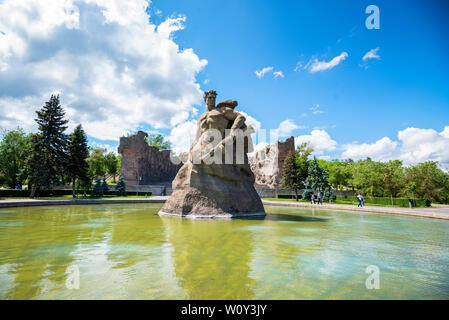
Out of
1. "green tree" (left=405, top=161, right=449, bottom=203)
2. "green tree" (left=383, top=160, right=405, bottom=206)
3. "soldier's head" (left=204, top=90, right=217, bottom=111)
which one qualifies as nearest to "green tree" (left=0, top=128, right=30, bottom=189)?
"soldier's head" (left=204, top=90, right=217, bottom=111)

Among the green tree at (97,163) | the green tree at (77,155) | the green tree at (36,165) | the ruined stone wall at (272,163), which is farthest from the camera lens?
the green tree at (97,163)

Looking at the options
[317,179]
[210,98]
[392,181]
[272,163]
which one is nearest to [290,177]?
[317,179]

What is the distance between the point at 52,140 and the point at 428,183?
5044 centimetres

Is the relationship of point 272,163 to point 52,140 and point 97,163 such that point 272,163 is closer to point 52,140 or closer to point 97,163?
point 52,140

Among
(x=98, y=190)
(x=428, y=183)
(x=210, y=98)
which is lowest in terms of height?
(x=98, y=190)

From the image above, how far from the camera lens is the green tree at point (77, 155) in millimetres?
30141

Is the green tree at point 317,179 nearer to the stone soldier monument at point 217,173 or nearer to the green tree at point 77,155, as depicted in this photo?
the stone soldier monument at point 217,173

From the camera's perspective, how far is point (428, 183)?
3634 centimetres

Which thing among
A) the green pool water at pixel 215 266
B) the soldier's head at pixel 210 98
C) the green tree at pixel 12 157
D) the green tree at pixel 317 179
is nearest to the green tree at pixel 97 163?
the green tree at pixel 12 157

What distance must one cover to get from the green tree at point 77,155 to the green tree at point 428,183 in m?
44.4

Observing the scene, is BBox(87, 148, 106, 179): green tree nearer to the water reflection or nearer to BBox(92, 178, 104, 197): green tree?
BBox(92, 178, 104, 197): green tree

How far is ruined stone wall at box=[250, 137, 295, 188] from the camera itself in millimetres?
46500
